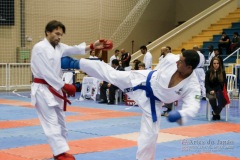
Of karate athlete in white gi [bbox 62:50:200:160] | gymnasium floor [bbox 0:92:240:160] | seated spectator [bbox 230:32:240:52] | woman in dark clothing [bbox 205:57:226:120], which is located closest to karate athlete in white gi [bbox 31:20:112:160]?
gymnasium floor [bbox 0:92:240:160]

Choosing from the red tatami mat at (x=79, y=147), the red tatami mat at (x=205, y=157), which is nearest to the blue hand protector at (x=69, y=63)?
the red tatami mat at (x=79, y=147)

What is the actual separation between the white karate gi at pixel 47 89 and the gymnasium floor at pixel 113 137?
Result: 2.50 ft

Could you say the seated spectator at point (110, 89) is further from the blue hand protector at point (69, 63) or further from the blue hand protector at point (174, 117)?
the blue hand protector at point (174, 117)

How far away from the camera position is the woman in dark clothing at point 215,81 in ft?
30.5

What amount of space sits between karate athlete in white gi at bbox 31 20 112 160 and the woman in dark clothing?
5.02 meters

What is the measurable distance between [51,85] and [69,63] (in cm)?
34

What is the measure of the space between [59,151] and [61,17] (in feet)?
47.2

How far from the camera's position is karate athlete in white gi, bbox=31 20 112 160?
4.87 m

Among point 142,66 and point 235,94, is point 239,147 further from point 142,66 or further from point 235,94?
point 235,94

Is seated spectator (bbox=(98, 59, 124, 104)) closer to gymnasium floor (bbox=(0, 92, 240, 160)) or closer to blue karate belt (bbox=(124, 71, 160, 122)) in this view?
gymnasium floor (bbox=(0, 92, 240, 160))

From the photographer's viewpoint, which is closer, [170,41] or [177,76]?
[177,76]

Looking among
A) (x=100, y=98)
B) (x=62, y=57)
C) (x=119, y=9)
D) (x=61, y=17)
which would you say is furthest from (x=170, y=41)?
(x=62, y=57)

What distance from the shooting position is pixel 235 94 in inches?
589

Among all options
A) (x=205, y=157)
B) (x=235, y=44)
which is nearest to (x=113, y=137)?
(x=205, y=157)
